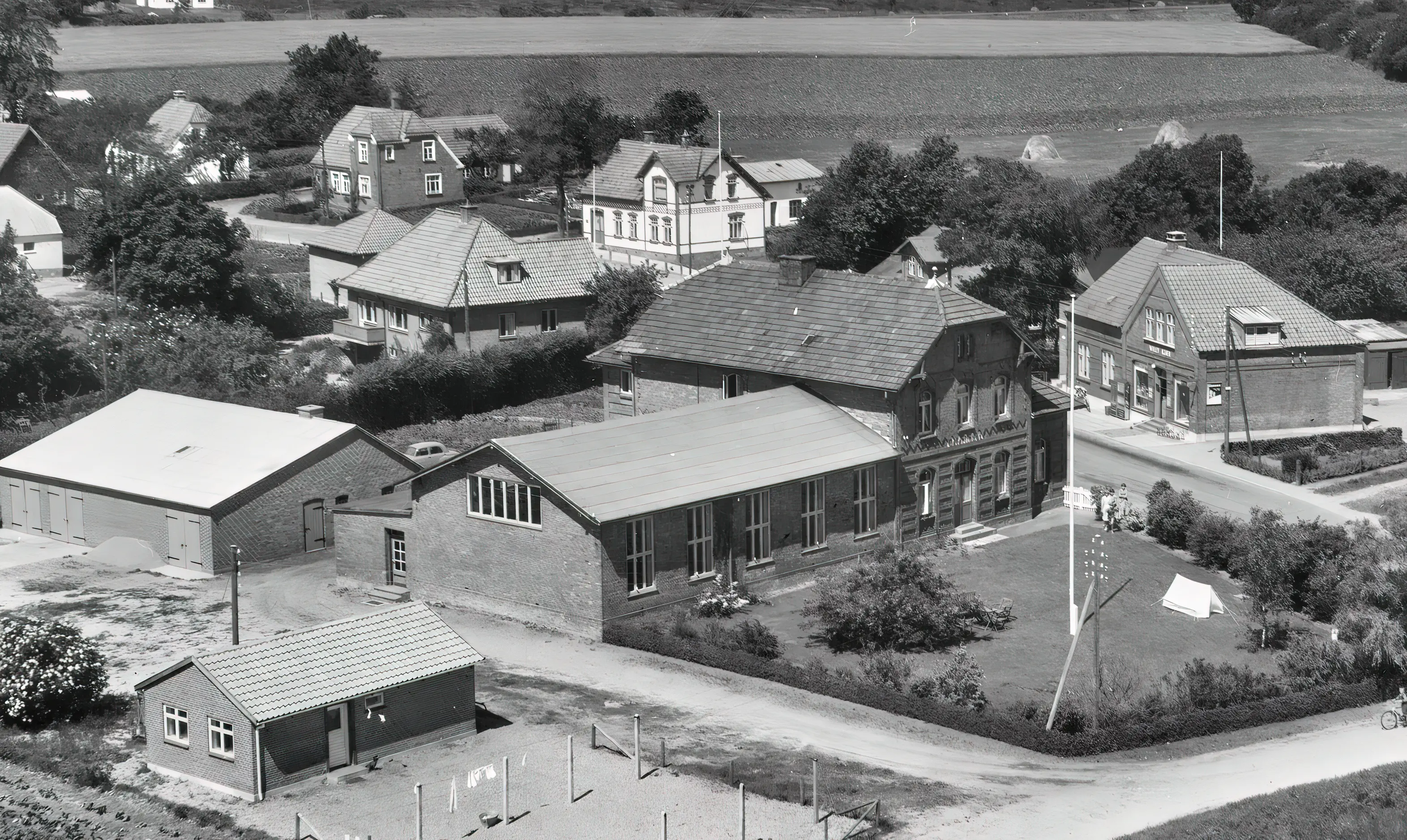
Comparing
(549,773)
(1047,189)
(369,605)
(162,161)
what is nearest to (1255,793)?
(549,773)

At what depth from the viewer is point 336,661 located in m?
43.2

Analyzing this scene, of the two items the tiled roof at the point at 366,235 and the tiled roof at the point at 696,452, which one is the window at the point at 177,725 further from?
the tiled roof at the point at 366,235

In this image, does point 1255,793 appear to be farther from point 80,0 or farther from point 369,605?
point 80,0

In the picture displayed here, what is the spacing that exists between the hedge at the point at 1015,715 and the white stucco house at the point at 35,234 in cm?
6127

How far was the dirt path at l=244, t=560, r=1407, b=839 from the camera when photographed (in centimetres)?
4053

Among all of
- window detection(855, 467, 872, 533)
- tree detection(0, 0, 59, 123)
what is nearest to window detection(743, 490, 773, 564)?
window detection(855, 467, 872, 533)

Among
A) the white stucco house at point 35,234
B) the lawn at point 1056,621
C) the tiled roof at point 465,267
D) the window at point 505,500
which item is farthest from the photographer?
the white stucco house at point 35,234

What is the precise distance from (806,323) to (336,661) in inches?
1021

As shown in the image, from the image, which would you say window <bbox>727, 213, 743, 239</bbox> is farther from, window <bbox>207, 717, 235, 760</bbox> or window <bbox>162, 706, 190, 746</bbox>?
window <bbox>207, 717, 235, 760</bbox>

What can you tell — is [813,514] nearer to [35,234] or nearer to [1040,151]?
[35,234]

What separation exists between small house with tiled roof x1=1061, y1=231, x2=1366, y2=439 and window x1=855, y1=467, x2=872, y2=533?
2013 cm

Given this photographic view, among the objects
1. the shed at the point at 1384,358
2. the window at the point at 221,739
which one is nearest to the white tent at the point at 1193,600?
the window at the point at 221,739

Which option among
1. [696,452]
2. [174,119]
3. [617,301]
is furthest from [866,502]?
[174,119]

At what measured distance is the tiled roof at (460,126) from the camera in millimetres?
127312
